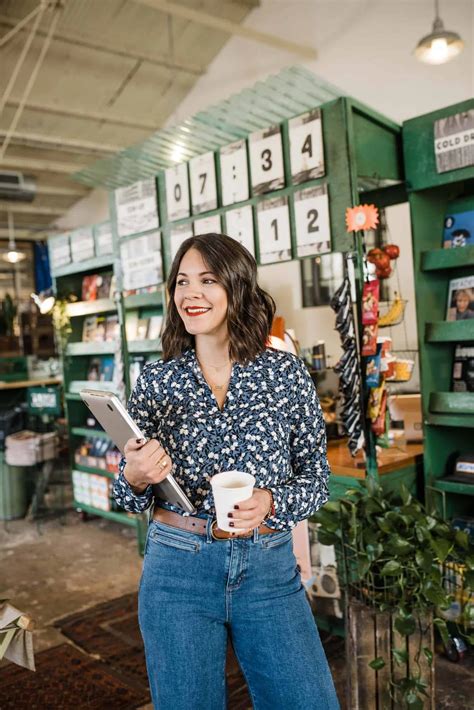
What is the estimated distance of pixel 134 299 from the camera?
4723mm

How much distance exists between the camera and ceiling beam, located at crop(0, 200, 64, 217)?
467 inches

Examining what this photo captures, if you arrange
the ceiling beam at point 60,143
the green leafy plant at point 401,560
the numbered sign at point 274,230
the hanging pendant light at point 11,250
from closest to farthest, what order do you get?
the green leafy plant at point 401,560 → the numbered sign at point 274,230 → the ceiling beam at point 60,143 → the hanging pendant light at point 11,250

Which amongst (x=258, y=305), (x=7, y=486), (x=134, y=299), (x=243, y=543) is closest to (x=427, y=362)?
(x=258, y=305)

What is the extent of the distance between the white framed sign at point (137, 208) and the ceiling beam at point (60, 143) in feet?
15.0

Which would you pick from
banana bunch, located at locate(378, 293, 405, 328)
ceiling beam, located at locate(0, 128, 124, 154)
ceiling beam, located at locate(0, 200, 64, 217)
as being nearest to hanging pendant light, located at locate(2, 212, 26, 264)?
ceiling beam, located at locate(0, 200, 64, 217)

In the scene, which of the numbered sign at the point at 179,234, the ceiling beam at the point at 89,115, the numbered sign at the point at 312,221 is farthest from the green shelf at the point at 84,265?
the ceiling beam at the point at 89,115

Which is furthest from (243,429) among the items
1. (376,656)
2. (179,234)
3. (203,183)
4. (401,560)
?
(179,234)

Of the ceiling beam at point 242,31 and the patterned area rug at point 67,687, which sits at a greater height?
the ceiling beam at point 242,31

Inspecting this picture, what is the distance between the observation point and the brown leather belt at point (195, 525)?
1415 mm

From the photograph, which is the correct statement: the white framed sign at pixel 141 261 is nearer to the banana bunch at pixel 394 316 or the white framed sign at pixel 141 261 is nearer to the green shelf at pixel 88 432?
the green shelf at pixel 88 432

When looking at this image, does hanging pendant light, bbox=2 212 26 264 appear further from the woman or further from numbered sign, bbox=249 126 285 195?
the woman

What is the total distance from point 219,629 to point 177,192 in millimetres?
3199

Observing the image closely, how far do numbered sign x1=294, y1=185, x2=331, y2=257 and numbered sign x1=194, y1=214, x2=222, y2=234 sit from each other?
0.66m

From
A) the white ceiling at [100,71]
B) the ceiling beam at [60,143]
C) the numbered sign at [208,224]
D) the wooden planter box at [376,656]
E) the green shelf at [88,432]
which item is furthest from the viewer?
the ceiling beam at [60,143]
